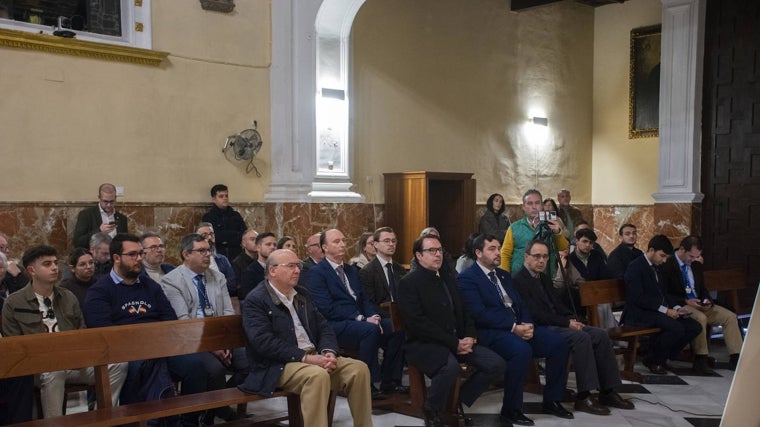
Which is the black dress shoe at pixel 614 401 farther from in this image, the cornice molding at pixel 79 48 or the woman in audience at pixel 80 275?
Answer: the cornice molding at pixel 79 48

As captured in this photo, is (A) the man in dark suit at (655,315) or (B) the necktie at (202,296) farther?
(A) the man in dark suit at (655,315)

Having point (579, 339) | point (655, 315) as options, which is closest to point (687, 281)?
point (655, 315)

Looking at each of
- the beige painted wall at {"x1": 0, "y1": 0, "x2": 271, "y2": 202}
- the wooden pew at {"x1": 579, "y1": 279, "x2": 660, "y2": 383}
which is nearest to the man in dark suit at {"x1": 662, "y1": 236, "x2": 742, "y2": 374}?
the wooden pew at {"x1": 579, "y1": 279, "x2": 660, "y2": 383}

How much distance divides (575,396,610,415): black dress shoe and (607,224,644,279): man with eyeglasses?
1.84 metres

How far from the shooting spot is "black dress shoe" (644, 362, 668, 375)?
588cm

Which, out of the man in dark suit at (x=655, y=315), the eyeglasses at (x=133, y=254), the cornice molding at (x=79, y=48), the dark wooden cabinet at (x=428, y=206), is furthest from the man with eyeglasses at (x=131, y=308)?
the dark wooden cabinet at (x=428, y=206)

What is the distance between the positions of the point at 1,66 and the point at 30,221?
1.34 metres

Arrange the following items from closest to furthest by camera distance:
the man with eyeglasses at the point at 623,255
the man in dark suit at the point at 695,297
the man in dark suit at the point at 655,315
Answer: the man in dark suit at the point at 655,315
the man in dark suit at the point at 695,297
the man with eyeglasses at the point at 623,255

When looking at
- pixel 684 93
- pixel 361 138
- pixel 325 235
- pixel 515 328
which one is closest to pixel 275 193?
pixel 361 138

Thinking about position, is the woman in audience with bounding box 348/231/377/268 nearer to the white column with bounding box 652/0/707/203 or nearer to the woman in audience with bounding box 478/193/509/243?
the woman in audience with bounding box 478/193/509/243

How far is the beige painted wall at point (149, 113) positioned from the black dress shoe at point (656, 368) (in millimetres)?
4247

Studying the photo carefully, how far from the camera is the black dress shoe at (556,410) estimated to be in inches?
184

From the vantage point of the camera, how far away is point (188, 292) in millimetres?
4473

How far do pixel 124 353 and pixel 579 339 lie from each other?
9.24ft
